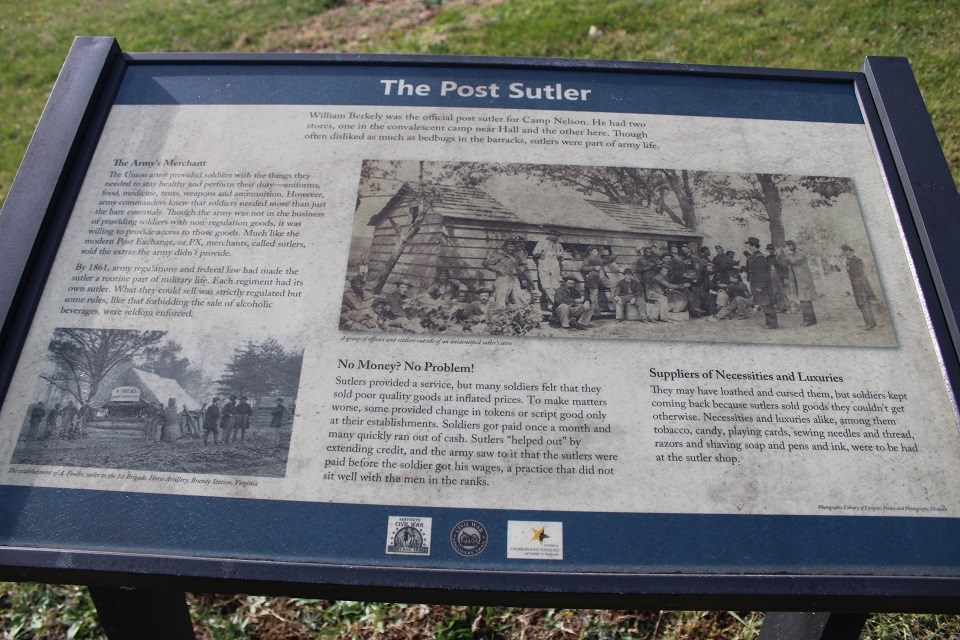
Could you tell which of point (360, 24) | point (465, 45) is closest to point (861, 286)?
point (465, 45)

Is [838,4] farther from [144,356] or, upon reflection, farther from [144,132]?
[144,356]

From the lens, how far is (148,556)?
2.09 metres

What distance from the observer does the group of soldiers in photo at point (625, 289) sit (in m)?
2.41

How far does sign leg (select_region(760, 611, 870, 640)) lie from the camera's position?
94.3 inches

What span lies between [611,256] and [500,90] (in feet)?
2.64

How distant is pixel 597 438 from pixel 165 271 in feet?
4.78

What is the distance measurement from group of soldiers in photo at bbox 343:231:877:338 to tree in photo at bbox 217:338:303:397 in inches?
9.5

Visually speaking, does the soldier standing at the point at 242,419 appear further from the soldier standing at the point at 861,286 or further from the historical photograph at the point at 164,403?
the soldier standing at the point at 861,286

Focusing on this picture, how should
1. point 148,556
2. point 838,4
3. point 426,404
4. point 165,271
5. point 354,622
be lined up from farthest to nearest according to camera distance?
point 838,4
point 354,622
point 165,271
point 426,404
point 148,556

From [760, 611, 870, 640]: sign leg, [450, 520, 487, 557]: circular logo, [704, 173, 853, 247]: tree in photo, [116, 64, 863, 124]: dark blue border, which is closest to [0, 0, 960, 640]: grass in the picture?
[760, 611, 870, 640]: sign leg

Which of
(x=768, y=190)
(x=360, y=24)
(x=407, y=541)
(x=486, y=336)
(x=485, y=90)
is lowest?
(x=407, y=541)

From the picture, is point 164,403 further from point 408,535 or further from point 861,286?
point 861,286

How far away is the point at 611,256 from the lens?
99.3 inches

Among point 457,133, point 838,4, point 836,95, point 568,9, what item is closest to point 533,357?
point 457,133
